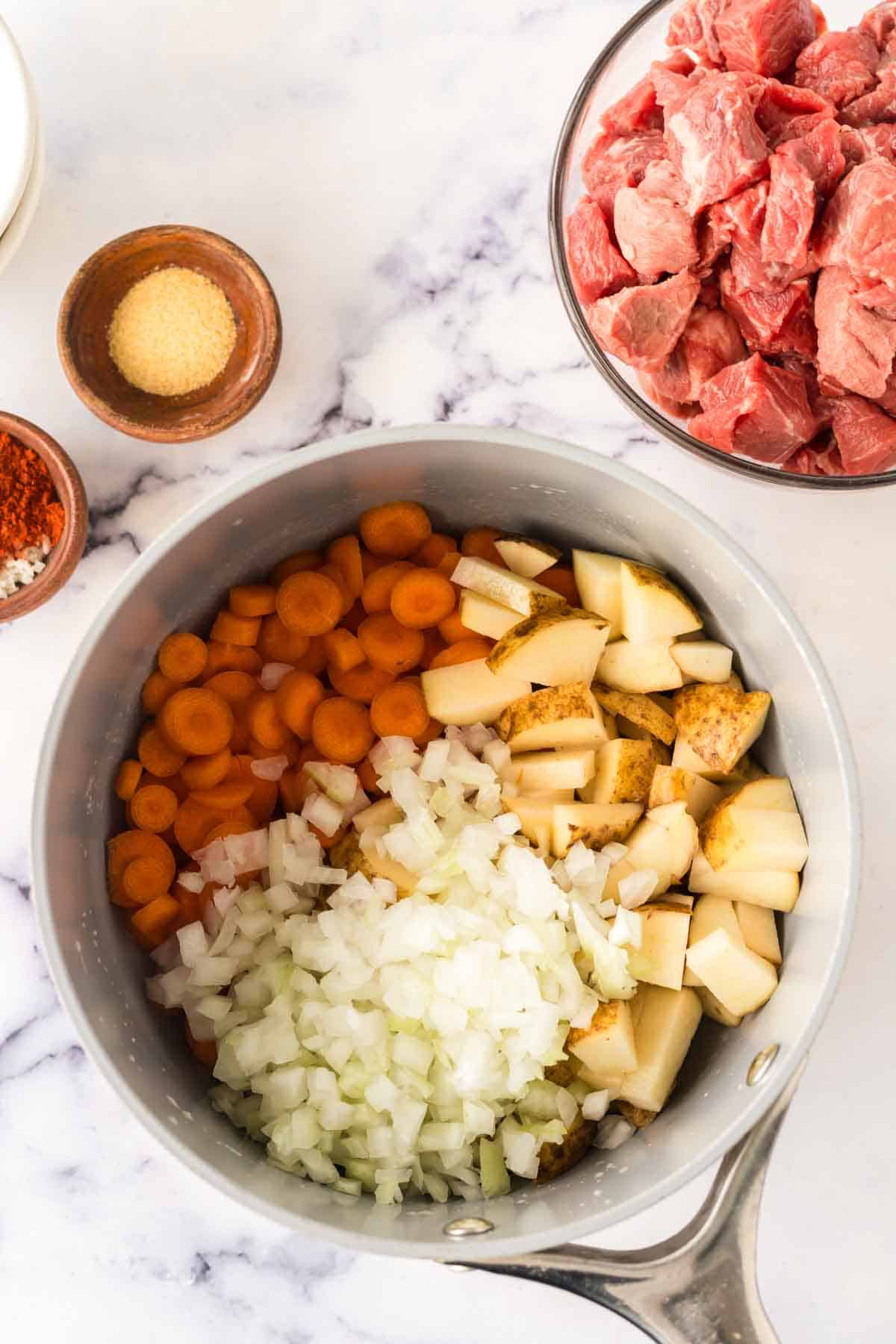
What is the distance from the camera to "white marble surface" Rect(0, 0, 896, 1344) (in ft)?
5.57

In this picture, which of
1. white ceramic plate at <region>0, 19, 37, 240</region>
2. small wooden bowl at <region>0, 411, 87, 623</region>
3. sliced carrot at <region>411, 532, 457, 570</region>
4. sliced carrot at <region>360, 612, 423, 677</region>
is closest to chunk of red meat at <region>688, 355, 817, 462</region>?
sliced carrot at <region>411, 532, 457, 570</region>

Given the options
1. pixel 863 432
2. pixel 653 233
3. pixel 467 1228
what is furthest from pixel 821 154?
pixel 467 1228

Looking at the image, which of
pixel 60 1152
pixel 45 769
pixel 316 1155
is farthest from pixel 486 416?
pixel 60 1152

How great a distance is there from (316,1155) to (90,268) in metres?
1.16

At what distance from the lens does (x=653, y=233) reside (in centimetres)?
142

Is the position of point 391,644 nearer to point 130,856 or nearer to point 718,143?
point 130,856

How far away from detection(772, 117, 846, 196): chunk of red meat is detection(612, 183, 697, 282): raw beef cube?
5.4 inches

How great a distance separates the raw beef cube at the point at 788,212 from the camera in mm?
1357

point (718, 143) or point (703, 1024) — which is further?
point (703, 1024)

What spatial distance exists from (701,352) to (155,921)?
3.21 ft

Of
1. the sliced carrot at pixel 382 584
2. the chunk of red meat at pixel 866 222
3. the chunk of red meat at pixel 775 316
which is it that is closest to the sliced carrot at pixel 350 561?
the sliced carrot at pixel 382 584

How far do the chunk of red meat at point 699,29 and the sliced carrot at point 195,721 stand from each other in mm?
1012

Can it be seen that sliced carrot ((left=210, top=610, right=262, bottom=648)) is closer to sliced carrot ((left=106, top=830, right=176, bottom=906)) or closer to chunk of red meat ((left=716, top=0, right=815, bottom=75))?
sliced carrot ((left=106, top=830, right=176, bottom=906))

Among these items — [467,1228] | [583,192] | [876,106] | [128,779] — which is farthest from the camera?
[583,192]
